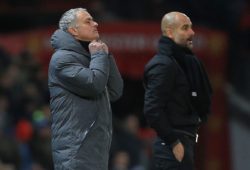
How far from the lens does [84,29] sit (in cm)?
698

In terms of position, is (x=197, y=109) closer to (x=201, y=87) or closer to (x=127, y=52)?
(x=201, y=87)

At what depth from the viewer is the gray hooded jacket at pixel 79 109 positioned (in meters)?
6.77

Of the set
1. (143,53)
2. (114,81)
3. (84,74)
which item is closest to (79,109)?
(84,74)

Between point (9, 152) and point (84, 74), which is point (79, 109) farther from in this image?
point (9, 152)

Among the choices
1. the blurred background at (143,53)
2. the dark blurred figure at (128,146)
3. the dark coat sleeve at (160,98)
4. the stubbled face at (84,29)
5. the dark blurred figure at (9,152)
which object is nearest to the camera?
the stubbled face at (84,29)

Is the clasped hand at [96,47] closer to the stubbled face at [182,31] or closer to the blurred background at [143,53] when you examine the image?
the stubbled face at [182,31]

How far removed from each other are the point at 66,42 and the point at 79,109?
0.45 metres

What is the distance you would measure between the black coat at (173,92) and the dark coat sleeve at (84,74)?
0.48 m

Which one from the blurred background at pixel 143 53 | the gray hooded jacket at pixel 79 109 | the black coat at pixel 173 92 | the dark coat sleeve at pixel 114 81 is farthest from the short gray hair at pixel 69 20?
the blurred background at pixel 143 53

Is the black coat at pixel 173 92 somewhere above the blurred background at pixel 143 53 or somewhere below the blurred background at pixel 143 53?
above

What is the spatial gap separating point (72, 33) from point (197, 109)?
3.34ft

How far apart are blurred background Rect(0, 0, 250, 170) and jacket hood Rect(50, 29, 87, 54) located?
15.3 feet

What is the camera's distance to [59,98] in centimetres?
685

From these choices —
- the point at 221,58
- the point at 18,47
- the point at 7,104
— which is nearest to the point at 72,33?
the point at 7,104
